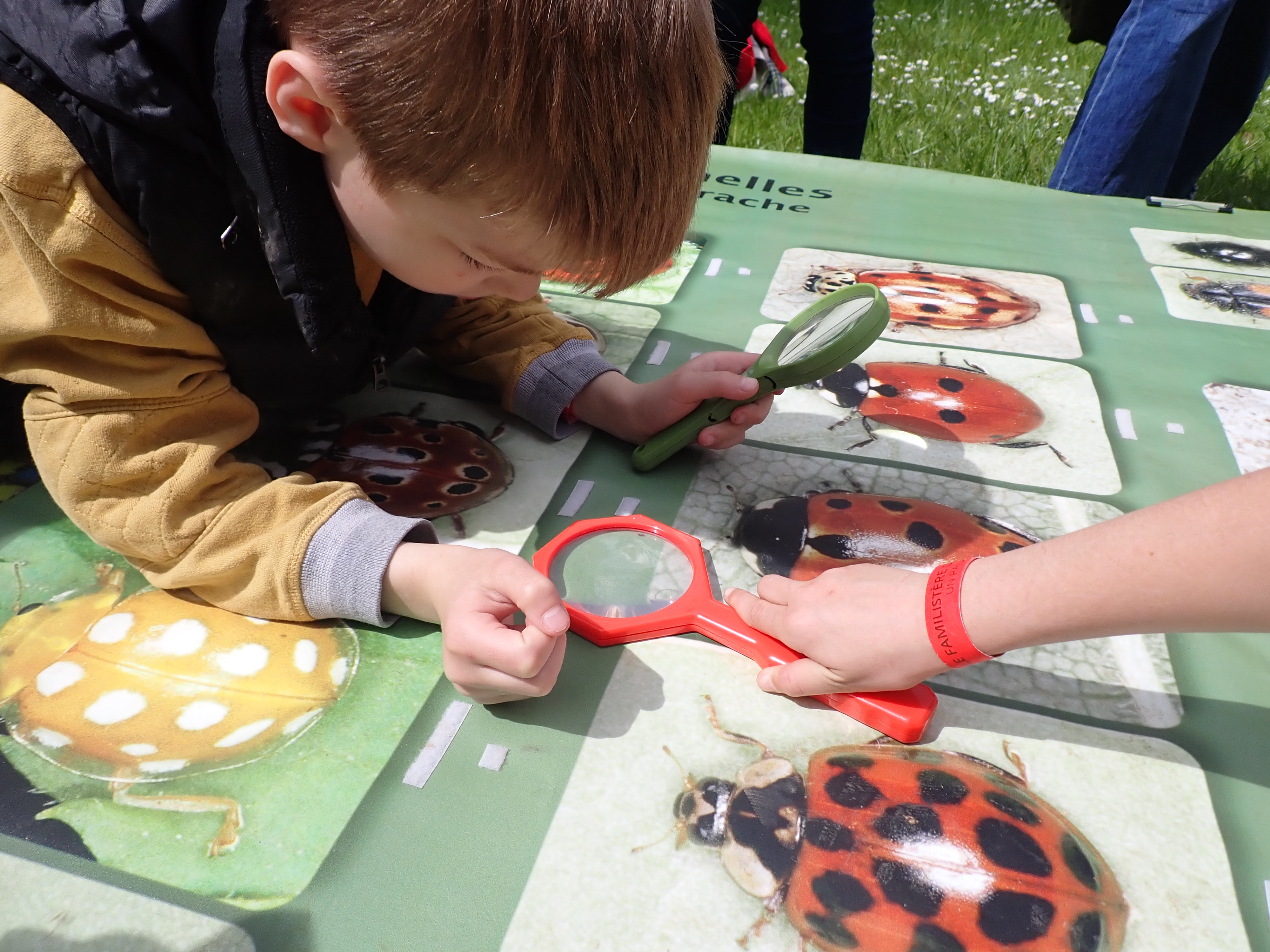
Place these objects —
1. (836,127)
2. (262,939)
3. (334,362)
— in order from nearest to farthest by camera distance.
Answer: (262,939), (334,362), (836,127)

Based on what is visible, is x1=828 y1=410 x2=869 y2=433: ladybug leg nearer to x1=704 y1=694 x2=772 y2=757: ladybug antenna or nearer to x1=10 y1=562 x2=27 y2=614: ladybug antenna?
x1=704 y1=694 x2=772 y2=757: ladybug antenna

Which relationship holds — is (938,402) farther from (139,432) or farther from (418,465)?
(139,432)

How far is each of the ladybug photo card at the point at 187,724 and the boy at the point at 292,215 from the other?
0.10 ft

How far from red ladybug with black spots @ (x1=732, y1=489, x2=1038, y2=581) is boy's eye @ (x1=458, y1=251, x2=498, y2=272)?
0.27 metres

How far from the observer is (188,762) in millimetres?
501

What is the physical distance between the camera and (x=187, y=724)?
0.52 m

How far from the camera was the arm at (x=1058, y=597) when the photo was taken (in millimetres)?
423

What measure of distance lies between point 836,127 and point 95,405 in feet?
4.20

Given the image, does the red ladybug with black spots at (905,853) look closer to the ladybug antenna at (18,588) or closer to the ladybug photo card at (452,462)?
the ladybug photo card at (452,462)

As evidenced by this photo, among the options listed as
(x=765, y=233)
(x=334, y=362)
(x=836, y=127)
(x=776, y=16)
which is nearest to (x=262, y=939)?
(x=334, y=362)

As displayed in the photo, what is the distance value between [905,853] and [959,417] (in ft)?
1.47

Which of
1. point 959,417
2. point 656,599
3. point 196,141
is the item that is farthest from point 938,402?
point 196,141

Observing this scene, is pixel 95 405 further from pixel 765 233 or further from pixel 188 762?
pixel 765 233

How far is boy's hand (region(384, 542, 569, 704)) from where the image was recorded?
0.50 meters
